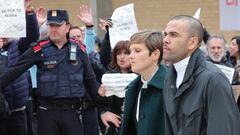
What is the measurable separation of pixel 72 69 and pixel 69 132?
0.70m

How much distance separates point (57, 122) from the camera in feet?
19.2

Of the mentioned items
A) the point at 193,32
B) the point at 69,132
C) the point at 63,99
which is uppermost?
the point at 193,32

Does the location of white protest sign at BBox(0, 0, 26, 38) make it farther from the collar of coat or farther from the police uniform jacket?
the collar of coat

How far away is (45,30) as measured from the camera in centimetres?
710

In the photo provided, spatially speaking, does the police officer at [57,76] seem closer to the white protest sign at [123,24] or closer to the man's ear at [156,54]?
the white protest sign at [123,24]

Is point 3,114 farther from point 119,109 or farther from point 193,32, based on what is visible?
point 193,32

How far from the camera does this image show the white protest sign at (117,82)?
17.5 feet

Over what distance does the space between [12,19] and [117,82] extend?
145cm

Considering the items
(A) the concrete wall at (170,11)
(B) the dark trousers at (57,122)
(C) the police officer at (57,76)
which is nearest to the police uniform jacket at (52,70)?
(C) the police officer at (57,76)

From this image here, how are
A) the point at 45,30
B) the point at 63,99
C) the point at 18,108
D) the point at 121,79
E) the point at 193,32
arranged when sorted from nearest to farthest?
1. the point at 193,32
2. the point at 121,79
3. the point at 63,99
4. the point at 18,108
5. the point at 45,30

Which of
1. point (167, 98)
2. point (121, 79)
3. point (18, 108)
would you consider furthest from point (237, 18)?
point (167, 98)

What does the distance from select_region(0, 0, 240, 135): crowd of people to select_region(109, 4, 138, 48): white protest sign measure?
91 millimetres

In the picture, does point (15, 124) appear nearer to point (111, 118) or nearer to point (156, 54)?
point (111, 118)

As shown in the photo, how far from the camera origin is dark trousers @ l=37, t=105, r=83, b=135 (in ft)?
19.1
